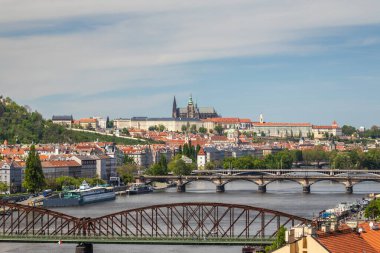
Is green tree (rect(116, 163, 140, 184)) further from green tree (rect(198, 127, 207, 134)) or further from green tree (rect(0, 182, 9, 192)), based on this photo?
green tree (rect(198, 127, 207, 134))

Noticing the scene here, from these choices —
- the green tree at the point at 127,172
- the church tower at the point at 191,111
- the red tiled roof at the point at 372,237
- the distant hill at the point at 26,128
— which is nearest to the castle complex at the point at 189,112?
the church tower at the point at 191,111

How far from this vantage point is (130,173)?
275ft

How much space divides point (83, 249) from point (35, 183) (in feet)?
113

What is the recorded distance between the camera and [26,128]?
106312 mm

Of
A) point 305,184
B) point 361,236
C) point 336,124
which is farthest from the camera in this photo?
point 336,124

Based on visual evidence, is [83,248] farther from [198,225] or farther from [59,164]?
[59,164]

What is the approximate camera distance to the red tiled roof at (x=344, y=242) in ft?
51.0

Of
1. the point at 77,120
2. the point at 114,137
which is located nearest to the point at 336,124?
the point at 77,120

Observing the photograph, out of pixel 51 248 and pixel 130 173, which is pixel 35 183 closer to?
pixel 130 173

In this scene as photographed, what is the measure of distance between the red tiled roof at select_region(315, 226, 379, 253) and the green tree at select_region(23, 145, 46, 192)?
4647 cm

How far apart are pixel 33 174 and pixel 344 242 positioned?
4891 centimetres

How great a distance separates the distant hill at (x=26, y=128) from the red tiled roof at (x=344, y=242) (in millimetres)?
85519

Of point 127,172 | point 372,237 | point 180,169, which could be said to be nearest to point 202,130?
point 180,169

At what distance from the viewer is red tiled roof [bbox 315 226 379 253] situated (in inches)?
612
